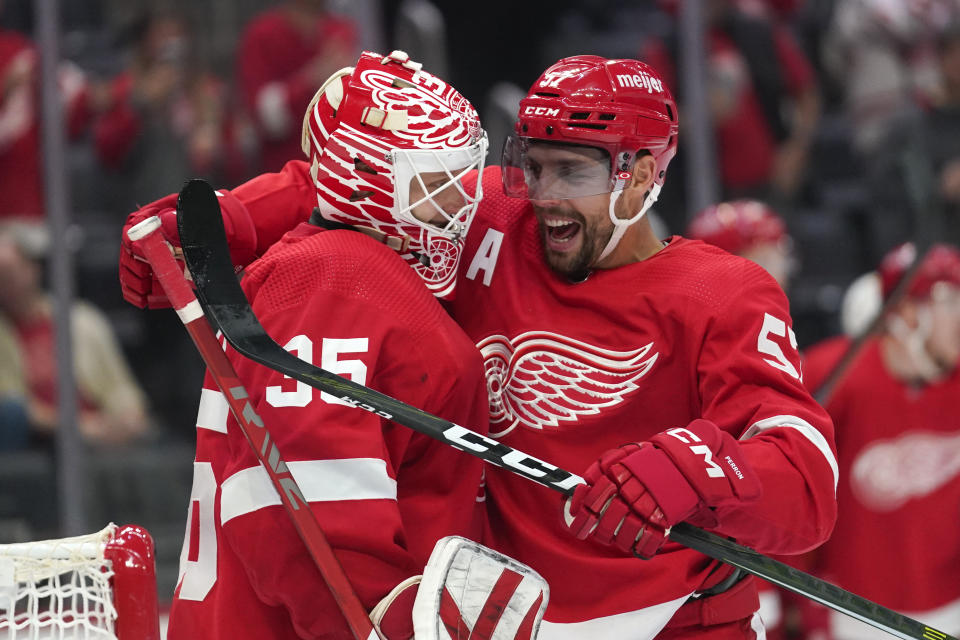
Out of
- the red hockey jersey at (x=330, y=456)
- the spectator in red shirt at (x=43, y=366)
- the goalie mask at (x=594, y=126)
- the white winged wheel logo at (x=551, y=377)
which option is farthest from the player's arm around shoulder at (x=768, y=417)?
the spectator in red shirt at (x=43, y=366)

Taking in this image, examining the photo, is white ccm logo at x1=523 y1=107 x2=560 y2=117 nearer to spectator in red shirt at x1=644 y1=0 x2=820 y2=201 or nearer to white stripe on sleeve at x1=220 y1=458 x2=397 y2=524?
white stripe on sleeve at x1=220 y1=458 x2=397 y2=524

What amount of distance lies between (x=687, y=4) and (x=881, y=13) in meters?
0.81

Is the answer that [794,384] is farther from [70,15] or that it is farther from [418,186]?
[70,15]

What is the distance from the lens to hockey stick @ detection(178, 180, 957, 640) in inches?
A: 67.0

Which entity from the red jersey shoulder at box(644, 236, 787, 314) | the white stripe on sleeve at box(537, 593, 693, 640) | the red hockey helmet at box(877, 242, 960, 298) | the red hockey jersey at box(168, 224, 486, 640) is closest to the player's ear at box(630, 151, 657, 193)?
the red jersey shoulder at box(644, 236, 787, 314)

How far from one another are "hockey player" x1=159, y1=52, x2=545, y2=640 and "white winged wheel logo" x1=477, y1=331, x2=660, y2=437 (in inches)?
5.8

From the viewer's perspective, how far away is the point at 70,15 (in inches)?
157

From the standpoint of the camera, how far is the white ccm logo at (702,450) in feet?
5.66

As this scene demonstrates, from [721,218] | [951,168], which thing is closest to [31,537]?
[721,218]

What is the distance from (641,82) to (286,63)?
2320 millimetres

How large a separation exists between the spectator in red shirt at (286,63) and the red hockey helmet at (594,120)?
2.12m

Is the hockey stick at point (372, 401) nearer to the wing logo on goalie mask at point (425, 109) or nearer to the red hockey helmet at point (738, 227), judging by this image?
the wing logo on goalie mask at point (425, 109)

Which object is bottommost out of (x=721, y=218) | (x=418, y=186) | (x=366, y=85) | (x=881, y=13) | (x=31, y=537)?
(x=31, y=537)

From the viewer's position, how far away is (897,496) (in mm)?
4125
